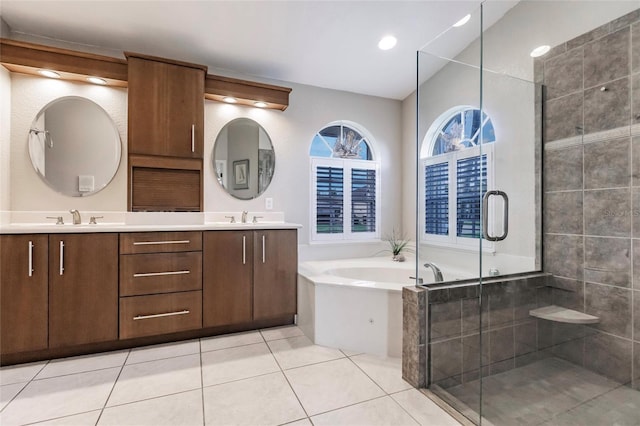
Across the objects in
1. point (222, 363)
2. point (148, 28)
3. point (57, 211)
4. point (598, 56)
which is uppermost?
point (148, 28)

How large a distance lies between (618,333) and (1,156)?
4.34 metres

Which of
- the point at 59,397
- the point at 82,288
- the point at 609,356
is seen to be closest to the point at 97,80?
the point at 82,288

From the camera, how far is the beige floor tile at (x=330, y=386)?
1.63 metres

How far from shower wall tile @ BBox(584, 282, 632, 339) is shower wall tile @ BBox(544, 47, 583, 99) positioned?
4.18 ft

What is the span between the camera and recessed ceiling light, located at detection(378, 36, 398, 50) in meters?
2.83

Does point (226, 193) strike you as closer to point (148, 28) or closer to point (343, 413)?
point (148, 28)

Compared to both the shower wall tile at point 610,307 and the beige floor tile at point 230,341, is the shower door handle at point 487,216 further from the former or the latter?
the beige floor tile at point 230,341

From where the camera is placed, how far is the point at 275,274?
2.66 metres

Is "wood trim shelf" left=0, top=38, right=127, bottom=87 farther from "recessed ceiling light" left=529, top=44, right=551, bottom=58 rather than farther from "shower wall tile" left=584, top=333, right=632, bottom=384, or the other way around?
"shower wall tile" left=584, top=333, right=632, bottom=384

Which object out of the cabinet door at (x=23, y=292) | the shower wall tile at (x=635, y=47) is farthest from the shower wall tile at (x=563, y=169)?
the cabinet door at (x=23, y=292)

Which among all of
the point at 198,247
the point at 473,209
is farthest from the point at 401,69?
the point at 198,247

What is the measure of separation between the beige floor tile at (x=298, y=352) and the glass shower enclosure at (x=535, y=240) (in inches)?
28.6

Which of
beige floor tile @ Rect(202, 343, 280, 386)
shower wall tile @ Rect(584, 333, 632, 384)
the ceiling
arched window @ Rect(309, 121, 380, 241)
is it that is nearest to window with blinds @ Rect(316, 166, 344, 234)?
arched window @ Rect(309, 121, 380, 241)

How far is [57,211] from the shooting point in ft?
8.04
